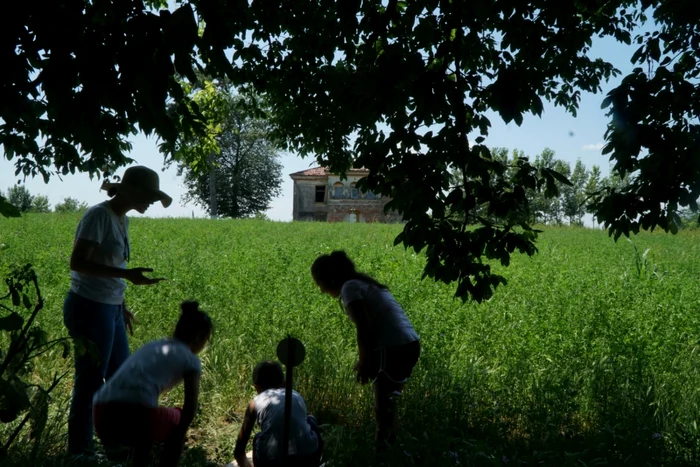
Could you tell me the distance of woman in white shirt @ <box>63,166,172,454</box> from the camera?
3477 mm

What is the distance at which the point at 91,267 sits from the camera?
136 inches

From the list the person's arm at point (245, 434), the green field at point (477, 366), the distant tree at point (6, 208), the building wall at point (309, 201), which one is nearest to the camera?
the distant tree at point (6, 208)

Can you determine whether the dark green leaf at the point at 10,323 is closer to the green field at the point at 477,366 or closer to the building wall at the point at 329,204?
the green field at the point at 477,366

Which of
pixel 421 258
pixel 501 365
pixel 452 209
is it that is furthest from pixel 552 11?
pixel 421 258

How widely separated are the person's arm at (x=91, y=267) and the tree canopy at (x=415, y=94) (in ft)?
1.83

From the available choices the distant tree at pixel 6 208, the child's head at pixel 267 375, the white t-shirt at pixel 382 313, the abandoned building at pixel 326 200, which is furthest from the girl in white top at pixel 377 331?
the abandoned building at pixel 326 200

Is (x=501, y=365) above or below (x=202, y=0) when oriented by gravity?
below

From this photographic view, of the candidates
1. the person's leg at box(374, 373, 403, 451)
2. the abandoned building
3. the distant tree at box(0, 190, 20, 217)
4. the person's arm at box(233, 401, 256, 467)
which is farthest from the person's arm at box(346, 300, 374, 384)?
the abandoned building

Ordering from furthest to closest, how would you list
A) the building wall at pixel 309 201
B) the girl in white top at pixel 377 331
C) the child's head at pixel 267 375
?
1. the building wall at pixel 309 201
2. the girl in white top at pixel 377 331
3. the child's head at pixel 267 375

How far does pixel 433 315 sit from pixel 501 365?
4.77 ft

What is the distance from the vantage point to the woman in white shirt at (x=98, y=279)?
11.4 feet

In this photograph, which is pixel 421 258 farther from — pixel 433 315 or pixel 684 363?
pixel 684 363

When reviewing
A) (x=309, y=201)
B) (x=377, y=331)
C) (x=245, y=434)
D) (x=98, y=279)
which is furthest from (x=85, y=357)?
(x=309, y=201)

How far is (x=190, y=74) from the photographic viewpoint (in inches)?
97.5
